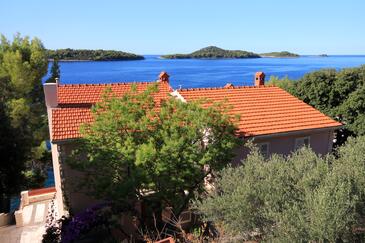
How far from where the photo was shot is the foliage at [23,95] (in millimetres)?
23000

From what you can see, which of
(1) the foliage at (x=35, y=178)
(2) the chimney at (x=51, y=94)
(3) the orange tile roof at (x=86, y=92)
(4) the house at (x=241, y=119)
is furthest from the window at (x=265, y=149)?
(1) the foliage at (x=35, y=178)

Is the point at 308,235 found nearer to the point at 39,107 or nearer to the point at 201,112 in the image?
the point at 201,112

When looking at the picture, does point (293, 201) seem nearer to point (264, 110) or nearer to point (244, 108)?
point (244, 108)

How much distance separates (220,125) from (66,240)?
7.49m

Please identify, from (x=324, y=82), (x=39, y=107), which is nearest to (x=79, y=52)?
(x=39, y=107)

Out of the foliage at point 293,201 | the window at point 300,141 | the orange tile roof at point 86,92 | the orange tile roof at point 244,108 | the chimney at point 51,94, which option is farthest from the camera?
the window at point 300,141

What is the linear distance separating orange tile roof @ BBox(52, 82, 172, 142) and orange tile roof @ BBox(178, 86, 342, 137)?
3312mm

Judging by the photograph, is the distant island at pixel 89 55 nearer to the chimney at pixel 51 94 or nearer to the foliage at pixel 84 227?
the chimney at pixel 51 94

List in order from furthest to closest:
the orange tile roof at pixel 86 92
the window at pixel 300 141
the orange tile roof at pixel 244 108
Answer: the window at pixel 300 141, the orange tile roof at pixel 86 92, the orange tile roof at pixel 244 108

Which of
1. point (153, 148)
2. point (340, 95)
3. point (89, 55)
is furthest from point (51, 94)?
point (89, 55)

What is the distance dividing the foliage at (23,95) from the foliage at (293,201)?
17.8m

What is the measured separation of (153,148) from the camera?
1112 cm

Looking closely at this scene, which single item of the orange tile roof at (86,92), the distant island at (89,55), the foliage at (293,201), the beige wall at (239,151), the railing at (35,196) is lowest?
the railing at (35,196)

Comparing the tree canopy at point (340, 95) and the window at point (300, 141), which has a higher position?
the tree canopy at point (340, 95)
